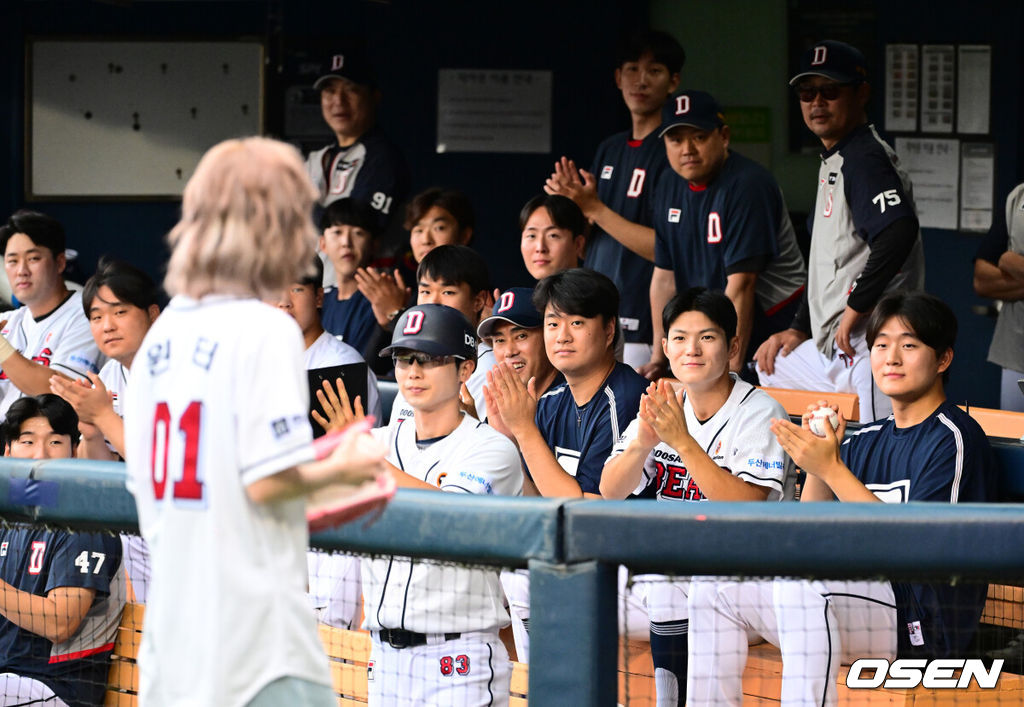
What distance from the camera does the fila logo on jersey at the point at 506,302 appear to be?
3.65 metres

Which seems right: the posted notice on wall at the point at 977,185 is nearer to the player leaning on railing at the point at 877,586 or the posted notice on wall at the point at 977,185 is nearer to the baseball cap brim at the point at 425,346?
the player leaning on railing at the point at 877,586

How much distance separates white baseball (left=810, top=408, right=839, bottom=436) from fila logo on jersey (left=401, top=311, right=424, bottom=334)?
0.88m

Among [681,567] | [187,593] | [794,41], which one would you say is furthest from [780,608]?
[794,41]

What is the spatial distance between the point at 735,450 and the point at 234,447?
175 centimetres

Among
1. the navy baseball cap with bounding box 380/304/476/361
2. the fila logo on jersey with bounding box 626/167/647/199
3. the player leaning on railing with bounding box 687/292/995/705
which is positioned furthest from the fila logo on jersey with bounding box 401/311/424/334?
the fila logo on jersey with bounding box 626/167/647/199

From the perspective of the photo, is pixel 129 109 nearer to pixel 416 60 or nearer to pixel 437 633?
pixel 416 60

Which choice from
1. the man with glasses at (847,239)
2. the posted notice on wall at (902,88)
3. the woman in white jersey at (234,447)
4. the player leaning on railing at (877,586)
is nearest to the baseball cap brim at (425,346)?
the player leaning on railing at (877,586)

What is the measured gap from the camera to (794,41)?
665 cm

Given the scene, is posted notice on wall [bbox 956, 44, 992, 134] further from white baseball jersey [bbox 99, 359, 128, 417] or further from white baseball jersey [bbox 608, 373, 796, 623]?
white baseball jersey [bbox 99, 359, 128, 417]

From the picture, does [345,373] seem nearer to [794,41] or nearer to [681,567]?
[681,567]

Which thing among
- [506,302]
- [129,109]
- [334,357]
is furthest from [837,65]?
[129,109]

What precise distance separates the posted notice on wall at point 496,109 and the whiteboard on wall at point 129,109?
3.28 feet

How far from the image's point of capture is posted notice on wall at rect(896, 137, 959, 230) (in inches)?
233

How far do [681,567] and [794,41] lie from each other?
16.9 ft
